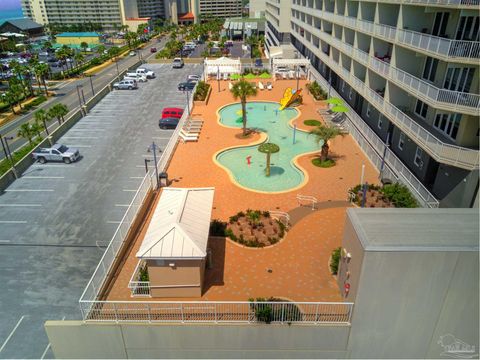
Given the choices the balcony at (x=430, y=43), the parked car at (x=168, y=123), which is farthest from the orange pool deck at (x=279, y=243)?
the balcony at (x=430, y=43)

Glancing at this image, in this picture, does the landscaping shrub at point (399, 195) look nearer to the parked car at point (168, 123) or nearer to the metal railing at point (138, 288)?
the metal railing at point (138, 288)

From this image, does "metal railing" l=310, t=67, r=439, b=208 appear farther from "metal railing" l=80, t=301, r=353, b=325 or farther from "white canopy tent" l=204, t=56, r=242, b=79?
"white canopy tent" l=204, t=56, r=242, b=79

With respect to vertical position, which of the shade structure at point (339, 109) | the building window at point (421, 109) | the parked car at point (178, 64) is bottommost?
the parked car at point (178, 64)

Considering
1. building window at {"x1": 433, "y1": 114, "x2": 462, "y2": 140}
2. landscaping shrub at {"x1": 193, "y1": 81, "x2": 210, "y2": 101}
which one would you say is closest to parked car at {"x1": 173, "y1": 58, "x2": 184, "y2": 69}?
landscaping shrub at {"x1": 193, "y1": 81, "x2": 210, "y2": 101}

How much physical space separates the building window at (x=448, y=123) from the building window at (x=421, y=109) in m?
1.92

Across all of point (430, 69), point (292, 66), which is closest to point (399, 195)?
point (430, 69)

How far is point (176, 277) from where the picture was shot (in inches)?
615

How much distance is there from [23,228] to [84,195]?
521 cm

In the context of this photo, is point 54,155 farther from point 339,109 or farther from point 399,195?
point 399,195

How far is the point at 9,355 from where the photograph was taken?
16.6 meters

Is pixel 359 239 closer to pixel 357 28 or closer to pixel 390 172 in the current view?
pixel 390 172

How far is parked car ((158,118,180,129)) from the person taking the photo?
41.7 metres

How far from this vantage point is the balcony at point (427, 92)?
789 inches

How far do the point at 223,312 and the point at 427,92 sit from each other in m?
18.5
